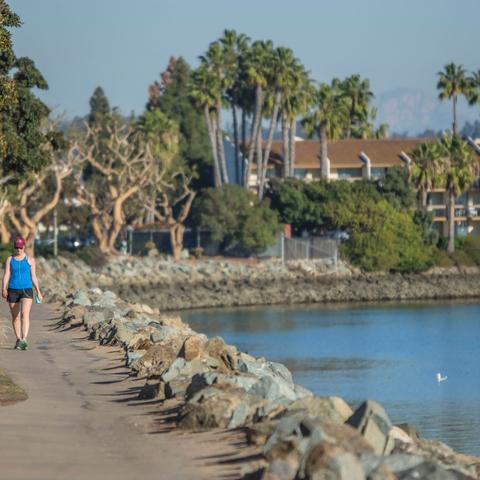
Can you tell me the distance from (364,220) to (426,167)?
24.6 feet

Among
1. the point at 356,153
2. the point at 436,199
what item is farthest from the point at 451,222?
the point at 356,153

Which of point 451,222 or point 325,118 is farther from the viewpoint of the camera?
point 325,118

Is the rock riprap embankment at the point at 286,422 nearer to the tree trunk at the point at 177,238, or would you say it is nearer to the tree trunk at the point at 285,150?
the tree trunk at the point at 177,238

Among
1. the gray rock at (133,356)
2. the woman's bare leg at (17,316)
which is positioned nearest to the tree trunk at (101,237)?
the woman's bare leg at (17,316)

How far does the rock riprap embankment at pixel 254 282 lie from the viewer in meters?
77.9

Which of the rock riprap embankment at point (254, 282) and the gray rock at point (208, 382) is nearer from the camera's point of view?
the gray rock at point (208, 382)

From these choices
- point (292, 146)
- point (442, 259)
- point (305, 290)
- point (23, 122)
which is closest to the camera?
point (23, 122)

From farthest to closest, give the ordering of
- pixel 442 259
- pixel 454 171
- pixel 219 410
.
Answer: pixel 454 171 < pixel 442 259 < pixel 219 410

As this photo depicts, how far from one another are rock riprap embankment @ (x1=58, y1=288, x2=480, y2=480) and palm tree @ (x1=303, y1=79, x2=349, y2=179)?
81224 mm

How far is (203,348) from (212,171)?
84.7 meters

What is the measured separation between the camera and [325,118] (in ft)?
329

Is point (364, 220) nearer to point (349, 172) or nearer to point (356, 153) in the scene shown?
point (356, 153)

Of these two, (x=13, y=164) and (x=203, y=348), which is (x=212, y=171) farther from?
(x=203, y=348)

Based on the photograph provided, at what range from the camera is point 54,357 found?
2038cm
